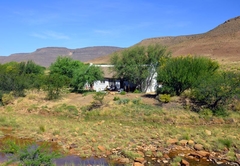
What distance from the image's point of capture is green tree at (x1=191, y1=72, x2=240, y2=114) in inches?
934

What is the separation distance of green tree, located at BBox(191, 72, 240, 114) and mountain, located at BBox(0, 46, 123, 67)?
112837 millimetres

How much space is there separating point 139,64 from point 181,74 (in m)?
9.42

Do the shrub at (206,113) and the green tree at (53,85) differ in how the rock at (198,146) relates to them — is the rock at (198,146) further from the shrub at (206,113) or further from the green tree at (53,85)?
the green tree at (53,85)

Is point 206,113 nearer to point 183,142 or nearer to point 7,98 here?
point 183,142

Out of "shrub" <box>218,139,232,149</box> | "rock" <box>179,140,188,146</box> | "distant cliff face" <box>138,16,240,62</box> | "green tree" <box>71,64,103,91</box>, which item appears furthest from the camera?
"distant cliff face" <box>138,16,240,62</box>

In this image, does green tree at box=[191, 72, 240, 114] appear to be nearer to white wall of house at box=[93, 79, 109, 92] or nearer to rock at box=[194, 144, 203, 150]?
rock at box=[194, 144, 203, 150]

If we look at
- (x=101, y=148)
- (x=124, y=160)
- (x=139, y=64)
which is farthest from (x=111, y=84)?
(x=124, y=160)

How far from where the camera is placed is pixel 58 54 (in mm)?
149375

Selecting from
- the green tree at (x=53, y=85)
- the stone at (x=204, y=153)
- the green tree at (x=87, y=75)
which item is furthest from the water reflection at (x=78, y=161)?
the green tree at (x=87, y=75)

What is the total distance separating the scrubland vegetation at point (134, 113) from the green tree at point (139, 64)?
0.65 feet

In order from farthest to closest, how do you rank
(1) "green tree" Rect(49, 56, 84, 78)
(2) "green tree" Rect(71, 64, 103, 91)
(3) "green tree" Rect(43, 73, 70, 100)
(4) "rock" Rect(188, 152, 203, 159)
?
(1) "green tree" Rect(49, 56, 84, 78) → (2) "green tree" Rect(71, 64, 103, 91) → (3) "green tree" Rect(43, 73, 70, 100) → (4) "rock" Rect(188, 152, 203, 159)

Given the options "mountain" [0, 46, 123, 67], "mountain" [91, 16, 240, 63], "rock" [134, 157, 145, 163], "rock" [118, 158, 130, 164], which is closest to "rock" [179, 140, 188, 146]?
"rock" [134, 157, 145, 163]

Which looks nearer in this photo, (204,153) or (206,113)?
(204,153)

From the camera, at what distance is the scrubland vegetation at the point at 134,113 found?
17484 millimetres
